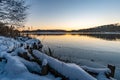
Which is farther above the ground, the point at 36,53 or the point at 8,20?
the point at 8,20

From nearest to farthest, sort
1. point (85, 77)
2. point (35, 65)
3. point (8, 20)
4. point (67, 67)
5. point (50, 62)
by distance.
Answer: point (85, 77) < point (67, 67) < point (50, 62) < point (35, 65) < point (8, 20)

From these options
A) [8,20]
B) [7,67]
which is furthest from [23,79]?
[8,20]

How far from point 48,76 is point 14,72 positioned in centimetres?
85

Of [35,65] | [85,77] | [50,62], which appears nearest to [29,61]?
[35,65]

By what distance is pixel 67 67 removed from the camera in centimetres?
511

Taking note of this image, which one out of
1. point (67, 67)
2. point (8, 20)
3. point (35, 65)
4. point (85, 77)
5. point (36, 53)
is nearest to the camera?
point (85, 77)

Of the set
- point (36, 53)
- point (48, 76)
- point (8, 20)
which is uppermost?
point (8, 20)

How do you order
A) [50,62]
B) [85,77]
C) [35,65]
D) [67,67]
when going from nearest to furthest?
1. [85,77]
2. [67,67]
3. [50,62]
4. [35,65]

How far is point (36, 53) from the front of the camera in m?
6.54

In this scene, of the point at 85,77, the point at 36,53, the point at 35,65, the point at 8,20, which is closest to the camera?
the point at 85,77

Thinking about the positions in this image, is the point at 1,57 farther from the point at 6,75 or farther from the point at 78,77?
the point at 78,77

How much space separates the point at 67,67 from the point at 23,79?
42.2 inches

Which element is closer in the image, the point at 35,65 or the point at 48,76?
the point at 48,76

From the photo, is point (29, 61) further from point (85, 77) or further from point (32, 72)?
point (85, 77)
